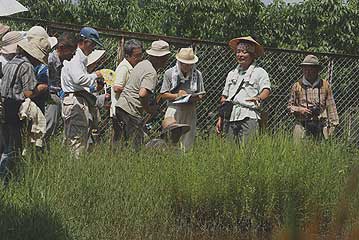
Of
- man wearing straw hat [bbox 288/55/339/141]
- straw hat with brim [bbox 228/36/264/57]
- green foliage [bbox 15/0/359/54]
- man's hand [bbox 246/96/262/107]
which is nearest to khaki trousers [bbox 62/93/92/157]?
man's hand [bbox 246/96/262/107]

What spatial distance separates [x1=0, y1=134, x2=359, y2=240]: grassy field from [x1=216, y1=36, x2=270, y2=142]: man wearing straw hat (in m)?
0.64

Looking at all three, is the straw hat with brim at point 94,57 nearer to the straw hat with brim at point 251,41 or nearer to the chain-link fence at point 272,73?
the chain-link fence at point 272,73

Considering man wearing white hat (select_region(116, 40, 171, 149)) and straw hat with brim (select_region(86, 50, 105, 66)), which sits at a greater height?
straw hat with brim (select_region(86, 50, 105, 66))

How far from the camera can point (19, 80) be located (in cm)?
624

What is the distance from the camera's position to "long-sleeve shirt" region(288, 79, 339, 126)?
29.0 ft

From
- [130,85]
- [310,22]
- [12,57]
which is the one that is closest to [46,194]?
[12,57]

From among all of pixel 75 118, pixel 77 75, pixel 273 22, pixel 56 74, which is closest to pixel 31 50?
pixel 77 75

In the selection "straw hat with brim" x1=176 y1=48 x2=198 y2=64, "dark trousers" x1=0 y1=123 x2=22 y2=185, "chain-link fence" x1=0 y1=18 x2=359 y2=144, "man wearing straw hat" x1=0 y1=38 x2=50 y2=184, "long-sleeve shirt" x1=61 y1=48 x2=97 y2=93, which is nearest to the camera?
"dark trousers" x1=0 y1=123 x2=22 y2=185

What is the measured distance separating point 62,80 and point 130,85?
723 millimetres

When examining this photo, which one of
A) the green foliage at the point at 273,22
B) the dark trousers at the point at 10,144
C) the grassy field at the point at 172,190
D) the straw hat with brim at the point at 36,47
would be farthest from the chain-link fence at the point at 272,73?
the dark trousers at the point at 10,144

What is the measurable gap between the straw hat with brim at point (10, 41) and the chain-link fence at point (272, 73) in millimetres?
1988

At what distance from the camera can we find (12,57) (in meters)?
6.86

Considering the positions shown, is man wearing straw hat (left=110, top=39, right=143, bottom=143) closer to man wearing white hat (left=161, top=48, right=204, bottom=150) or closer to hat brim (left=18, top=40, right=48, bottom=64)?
man wearing white hat (left=161, top=48, right=204, bottom=150)

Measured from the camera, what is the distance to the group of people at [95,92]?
6.28 meters
